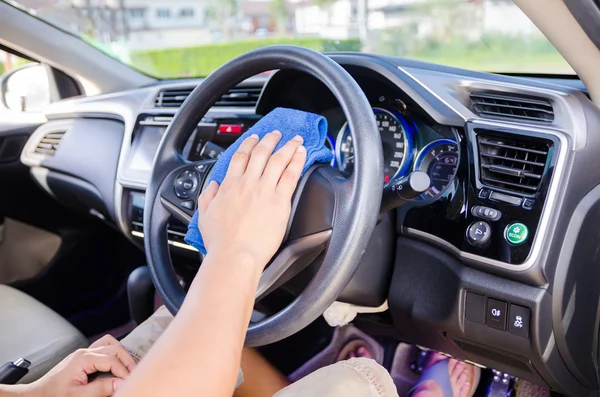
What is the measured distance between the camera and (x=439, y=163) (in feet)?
4.06


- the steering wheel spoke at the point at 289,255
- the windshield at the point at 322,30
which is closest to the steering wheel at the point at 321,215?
the steering wheel spoke at the point at 289,255

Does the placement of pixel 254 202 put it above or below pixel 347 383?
above

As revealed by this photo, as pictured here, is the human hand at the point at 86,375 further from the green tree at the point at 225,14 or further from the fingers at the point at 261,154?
the green tree at the point at 225,14

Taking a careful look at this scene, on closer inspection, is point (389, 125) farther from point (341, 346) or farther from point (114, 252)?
point (114, 252)

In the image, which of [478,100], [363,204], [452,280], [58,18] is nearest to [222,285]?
[363,204]

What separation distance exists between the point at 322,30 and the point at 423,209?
1376mm

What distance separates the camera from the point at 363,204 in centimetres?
90

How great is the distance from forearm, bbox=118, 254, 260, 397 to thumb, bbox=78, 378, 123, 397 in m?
0.38

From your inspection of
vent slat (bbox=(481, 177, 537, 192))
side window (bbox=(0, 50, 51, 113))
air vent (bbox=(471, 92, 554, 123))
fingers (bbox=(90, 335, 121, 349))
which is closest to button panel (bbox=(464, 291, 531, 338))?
vent slat (bbox=(481, 177, 537, 192))

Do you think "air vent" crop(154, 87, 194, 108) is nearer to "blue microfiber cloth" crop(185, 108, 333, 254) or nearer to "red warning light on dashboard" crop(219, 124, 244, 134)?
"red warning light on dashboard" crop(219, 124, 244, 134)

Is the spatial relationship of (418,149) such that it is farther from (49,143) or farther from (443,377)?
(49,143)

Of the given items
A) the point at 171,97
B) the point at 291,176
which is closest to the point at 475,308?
the point at 291,176

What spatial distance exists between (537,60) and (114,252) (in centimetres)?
164

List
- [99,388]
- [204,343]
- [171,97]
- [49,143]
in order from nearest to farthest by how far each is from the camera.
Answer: [204,343], [99,388], [171,97], [49,143]
